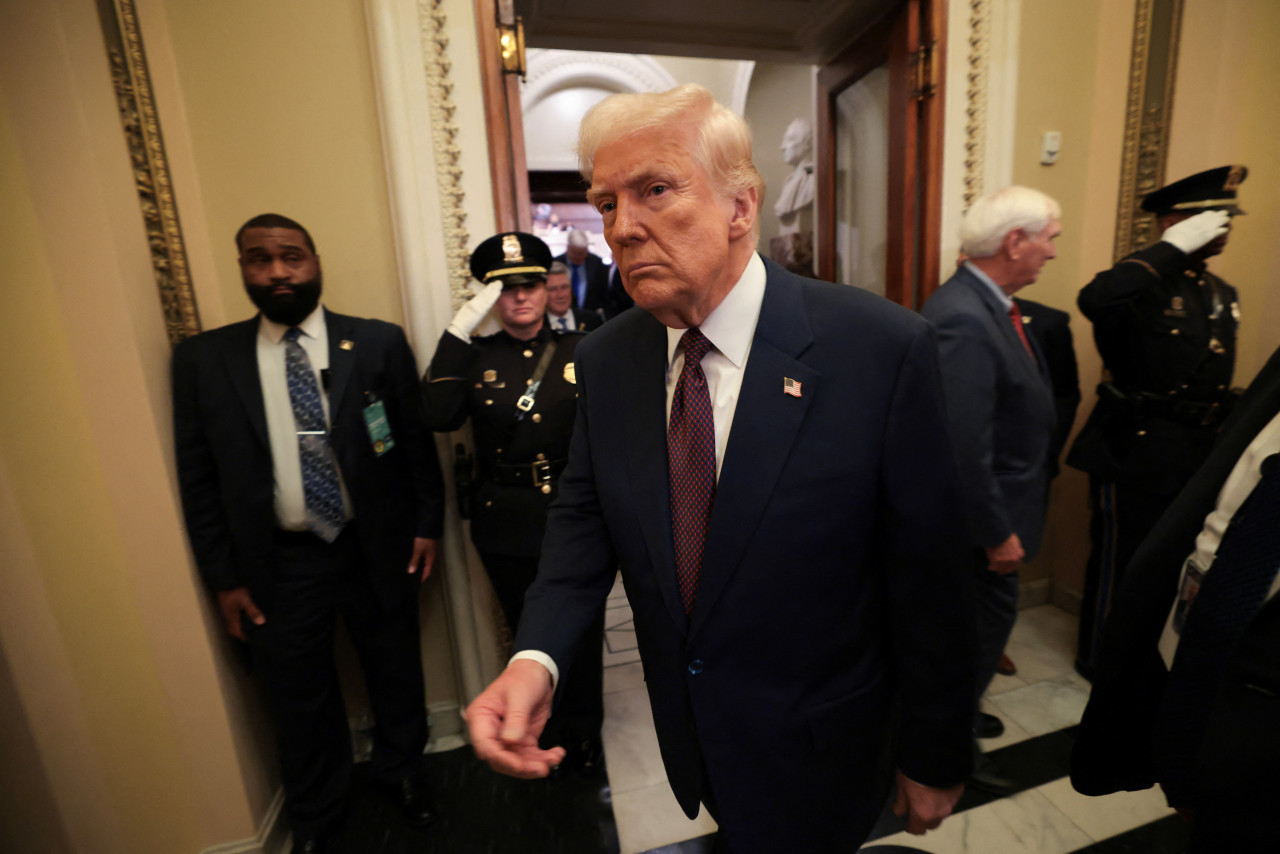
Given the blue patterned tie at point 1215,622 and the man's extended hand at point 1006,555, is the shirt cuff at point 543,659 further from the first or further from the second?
the man's extended hand at point 1006,555

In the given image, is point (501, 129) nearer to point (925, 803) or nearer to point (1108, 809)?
point (925, 803)

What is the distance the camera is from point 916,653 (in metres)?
1.00

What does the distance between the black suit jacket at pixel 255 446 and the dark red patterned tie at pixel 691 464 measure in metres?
1.25

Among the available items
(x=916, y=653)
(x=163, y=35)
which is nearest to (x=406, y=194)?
(x=163, y=35)

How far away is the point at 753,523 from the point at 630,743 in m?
1.86

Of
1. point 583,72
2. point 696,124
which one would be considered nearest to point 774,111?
point 583,72

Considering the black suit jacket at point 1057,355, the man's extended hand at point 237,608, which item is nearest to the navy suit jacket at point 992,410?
the black suit jacket at point 1057,355

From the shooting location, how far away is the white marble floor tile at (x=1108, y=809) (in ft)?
6.01

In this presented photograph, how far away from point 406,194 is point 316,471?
3.09 ft

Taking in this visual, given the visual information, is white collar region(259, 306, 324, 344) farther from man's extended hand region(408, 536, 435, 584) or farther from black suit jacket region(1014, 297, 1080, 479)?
black suit jacket region(1014, 297, 1080, 479)

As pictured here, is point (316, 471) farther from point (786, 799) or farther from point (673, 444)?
point (786, 799)

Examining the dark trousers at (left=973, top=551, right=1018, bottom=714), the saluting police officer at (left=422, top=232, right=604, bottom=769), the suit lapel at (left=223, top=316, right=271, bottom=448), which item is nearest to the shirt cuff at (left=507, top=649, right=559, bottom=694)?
the saluting police officer at (left=422, top=232, right=604, bottom=769)

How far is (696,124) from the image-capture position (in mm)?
906

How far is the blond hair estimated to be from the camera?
902mm
